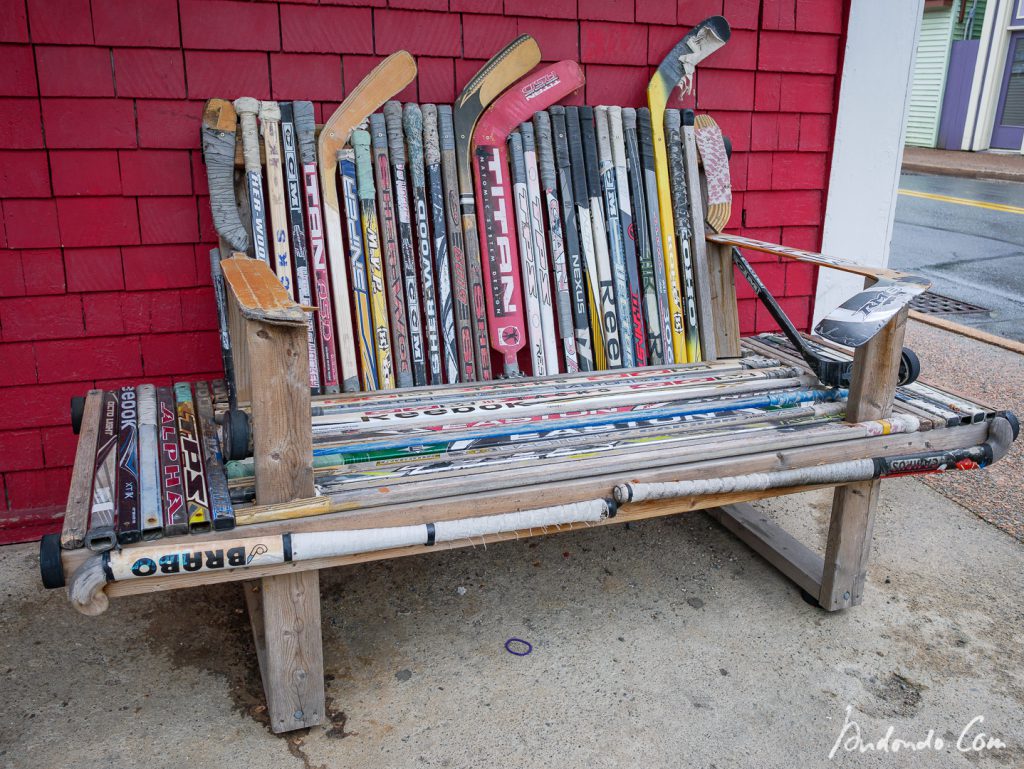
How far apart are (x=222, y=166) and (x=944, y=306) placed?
491 centimetres

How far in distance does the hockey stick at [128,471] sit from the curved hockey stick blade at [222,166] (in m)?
0.49

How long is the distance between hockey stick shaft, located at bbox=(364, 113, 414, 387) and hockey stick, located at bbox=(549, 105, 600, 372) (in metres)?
0.53

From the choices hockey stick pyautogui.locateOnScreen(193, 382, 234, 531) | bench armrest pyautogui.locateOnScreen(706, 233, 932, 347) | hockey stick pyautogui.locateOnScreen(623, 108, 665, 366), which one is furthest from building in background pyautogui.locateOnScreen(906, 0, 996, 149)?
hockey stick pyautogui.locateOnScreen(193, 382, 234, 531)

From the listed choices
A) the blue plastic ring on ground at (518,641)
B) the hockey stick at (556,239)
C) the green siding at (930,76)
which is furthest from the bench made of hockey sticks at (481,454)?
the green siding at (930,76)

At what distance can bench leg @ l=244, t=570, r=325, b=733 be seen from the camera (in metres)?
1.70

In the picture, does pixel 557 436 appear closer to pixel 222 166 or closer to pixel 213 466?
pixel 213 466

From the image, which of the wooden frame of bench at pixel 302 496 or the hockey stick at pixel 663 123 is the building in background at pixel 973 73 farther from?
the wooden frame of bench at pixel 302 496

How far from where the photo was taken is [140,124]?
2400 millimetres

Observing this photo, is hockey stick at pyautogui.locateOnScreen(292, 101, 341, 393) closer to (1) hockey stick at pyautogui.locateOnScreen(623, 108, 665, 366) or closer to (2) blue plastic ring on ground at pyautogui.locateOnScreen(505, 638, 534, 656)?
(2) blue plastic ring on ground at pyautogui.locateOnScreen(505, 638, 534, 656)

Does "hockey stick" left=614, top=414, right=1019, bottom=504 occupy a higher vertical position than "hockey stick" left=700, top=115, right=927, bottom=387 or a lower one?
lower

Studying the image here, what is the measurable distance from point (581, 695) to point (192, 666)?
3.11 feet

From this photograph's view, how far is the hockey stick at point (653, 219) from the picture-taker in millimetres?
2691

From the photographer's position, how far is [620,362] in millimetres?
2668

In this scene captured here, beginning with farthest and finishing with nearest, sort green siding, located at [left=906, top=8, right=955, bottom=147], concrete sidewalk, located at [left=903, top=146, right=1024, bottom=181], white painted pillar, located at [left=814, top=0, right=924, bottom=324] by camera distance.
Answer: green siding, located at [left=906, top=8, right=955, bottom=147] < concrete sidewalk, located at [left=903, top=146, right=1024, bottom=181] < white painted pillar, located at [left=814, top=0, right=924, bottom=324]
